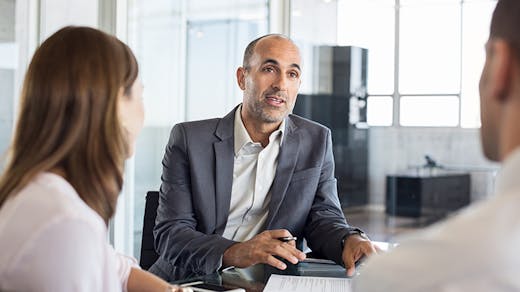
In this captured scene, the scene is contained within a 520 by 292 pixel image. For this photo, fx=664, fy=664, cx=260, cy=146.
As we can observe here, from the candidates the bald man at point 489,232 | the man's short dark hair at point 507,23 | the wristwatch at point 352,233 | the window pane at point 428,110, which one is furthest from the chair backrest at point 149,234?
the window pane at point 428,110

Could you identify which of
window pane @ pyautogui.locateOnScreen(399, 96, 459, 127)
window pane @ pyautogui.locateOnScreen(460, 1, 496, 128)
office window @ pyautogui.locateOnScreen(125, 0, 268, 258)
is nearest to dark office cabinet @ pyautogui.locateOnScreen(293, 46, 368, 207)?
window pane @ pyautogui.locateOnScreen(399, 96, 459, 127)

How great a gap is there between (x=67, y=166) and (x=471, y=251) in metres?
0.75

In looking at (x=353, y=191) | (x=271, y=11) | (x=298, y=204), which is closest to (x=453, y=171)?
(x=353, y=191)

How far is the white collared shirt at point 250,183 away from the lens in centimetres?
255

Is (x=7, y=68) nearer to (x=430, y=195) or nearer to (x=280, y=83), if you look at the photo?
(x=280, y=83)

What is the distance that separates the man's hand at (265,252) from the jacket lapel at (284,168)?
1.33ft

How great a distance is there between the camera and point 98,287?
1.20m

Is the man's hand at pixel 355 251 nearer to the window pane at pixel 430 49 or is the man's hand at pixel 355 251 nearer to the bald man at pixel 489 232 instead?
the bald man at pixel 489 232

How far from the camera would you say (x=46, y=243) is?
112 centimetres

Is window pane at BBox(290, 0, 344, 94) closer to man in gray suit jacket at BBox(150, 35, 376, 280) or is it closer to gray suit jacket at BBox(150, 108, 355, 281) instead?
man in gray suit jacket at BBox(150, 35, 376, 280)

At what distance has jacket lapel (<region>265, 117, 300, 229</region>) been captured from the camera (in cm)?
251

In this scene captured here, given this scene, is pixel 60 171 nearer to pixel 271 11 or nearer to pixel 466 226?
pixel 466 226

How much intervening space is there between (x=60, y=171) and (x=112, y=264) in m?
0.20

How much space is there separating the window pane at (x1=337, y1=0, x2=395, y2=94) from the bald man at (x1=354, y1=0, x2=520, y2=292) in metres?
5.79
